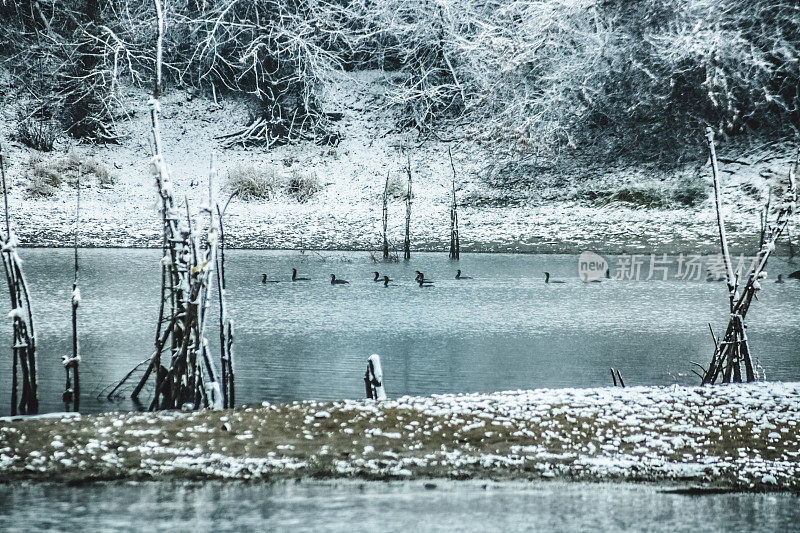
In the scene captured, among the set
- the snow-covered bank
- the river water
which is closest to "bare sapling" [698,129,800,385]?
the snow-covered bank

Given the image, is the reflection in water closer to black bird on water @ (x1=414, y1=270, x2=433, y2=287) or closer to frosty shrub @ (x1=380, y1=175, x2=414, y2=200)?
black bird on water @ (x1=414, y1=270, x2=433, y2=287)

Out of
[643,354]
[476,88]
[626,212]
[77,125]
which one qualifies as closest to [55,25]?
[77,125]

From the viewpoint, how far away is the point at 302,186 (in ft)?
42.9

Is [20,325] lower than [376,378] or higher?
higher

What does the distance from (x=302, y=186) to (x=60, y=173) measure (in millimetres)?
3231

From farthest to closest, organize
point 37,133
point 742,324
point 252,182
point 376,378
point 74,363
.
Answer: point 37,133 < point 252,182 < point 742,324 < point 74,363 < point 376,378

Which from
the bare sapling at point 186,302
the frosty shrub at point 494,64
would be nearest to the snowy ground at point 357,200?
the frosty shrub at point 494,64

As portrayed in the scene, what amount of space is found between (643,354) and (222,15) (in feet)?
36.7

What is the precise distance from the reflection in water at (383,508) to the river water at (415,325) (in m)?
1.63

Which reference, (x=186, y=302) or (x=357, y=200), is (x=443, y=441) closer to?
(x=186, y=302)

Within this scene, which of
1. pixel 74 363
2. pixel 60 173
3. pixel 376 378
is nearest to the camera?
pixel 376 378

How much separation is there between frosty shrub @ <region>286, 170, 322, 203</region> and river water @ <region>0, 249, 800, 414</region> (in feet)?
9.36

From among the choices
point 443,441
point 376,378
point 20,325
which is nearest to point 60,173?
point 20,325

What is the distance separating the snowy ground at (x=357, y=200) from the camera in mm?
10867
